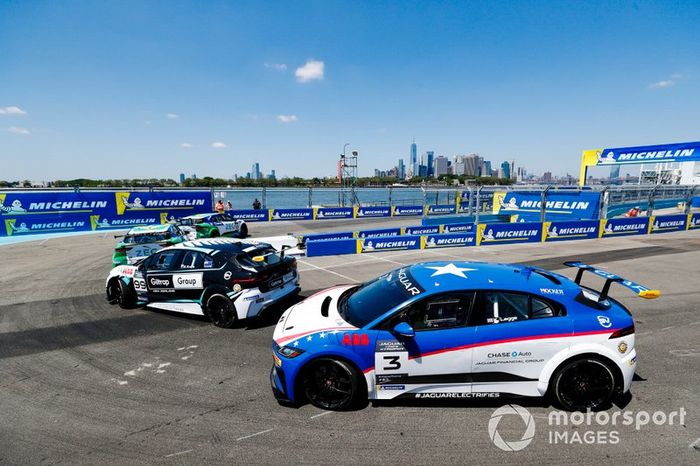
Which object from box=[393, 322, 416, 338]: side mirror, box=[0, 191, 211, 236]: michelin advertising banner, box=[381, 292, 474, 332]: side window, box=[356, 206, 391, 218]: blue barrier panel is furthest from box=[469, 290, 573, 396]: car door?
box=[356, 206, 391, 218]: blue barrier panel

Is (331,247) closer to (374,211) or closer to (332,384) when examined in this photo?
(332,384)

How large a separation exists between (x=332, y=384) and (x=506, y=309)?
7.04ft

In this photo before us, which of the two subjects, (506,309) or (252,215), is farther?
(252,215)

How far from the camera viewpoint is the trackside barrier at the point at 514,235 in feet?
46.9

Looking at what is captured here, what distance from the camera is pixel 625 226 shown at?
18.4 metres

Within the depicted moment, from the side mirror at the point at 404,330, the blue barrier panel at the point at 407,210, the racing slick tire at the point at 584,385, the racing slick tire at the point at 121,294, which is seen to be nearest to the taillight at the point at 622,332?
the racing slick tire at the point at 584,385

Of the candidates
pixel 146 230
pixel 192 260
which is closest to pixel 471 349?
pixel 192 260

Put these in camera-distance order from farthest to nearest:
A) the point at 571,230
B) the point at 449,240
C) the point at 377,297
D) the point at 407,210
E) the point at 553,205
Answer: the point at 407,210 → the point at 553,205 → the point at 571,230 → the point at 449,240 → the point at 377,297

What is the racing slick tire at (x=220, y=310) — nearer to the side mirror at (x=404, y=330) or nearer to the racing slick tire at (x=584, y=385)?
the side mirror at (x=404, y=330)

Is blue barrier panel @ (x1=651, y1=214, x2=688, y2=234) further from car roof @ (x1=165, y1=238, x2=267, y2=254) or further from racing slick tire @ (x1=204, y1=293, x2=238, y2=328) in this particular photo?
racing slick tire @ (x1=204, y1=293, x2=238, y2=328)

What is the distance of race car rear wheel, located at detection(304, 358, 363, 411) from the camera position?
3.93 m

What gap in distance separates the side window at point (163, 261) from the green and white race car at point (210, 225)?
26.3 feet

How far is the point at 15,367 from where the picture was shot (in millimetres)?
5273

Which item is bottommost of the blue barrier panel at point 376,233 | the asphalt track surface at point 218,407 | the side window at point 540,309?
the asphalt track surface at point 218,407
